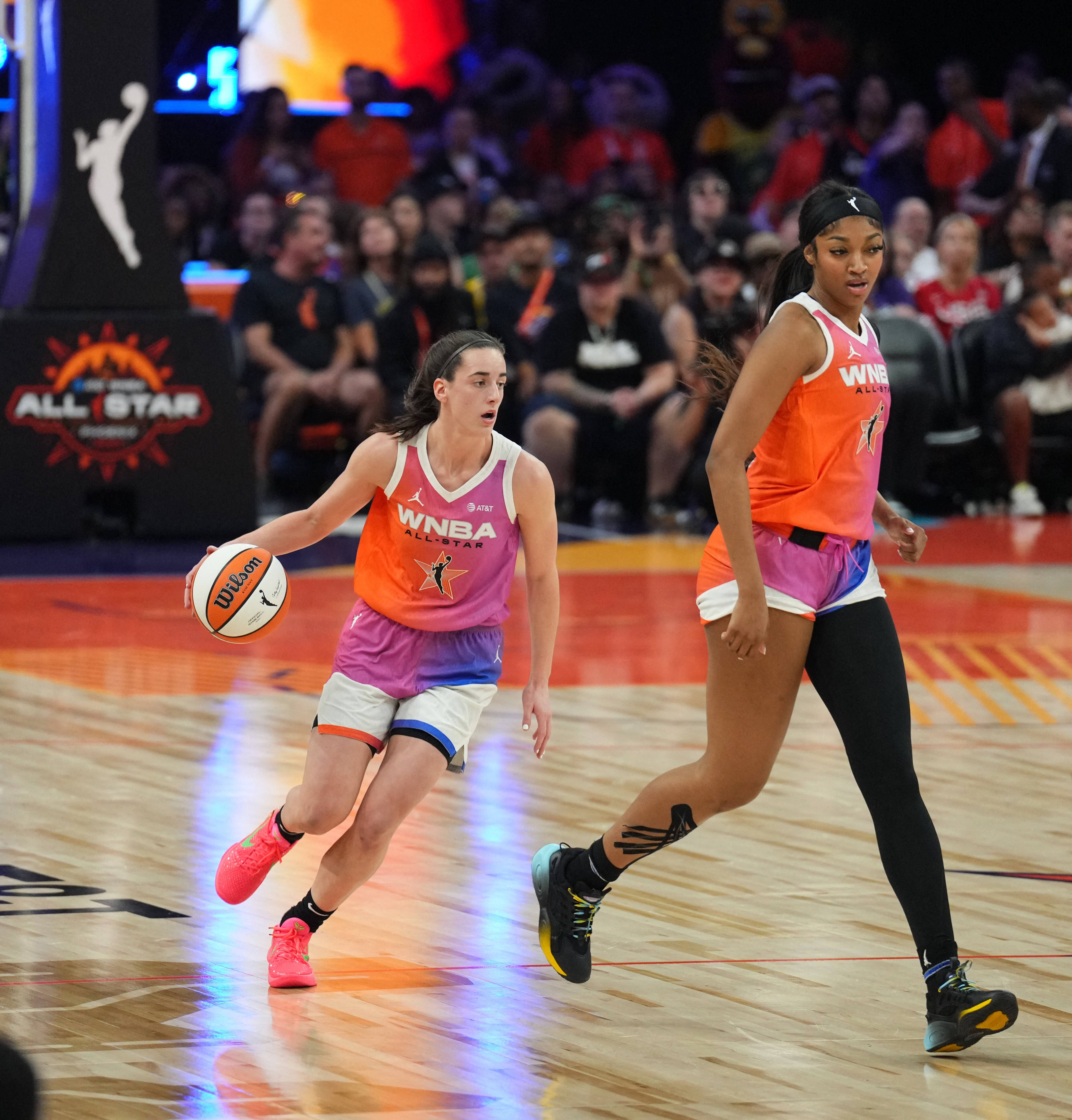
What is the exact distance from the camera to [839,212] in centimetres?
455

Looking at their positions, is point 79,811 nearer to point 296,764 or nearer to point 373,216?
point 296,764

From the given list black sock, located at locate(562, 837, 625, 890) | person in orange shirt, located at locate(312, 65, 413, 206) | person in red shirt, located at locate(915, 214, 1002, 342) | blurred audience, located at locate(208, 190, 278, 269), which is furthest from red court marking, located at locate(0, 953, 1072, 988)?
person in orange shirt, located at locate(312, 65, 413, 206)

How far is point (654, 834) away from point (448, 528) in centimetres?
89

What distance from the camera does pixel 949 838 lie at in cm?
623

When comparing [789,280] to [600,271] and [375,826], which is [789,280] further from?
[600,271]

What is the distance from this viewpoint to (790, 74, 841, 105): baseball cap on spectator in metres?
18.6

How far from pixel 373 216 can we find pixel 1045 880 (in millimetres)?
9945


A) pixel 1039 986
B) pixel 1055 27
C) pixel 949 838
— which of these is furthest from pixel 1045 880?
pixel 1055 27

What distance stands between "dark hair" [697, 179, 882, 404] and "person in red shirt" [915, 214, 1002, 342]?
34.2 ft

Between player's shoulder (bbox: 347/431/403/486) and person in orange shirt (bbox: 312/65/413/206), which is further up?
person in orange shirt (bbox: 312/65/413/206)

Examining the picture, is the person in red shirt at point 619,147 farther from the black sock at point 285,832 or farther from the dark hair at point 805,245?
the black sock at point 285,832

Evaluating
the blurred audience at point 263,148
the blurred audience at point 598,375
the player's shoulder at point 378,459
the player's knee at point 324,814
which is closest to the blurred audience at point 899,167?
the blurred audience at point 598,375

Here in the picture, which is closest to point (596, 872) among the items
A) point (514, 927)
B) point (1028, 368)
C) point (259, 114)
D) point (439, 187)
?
point (514, 927)

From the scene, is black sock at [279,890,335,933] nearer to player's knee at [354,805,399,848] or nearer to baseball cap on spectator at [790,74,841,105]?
player's knee at [354,805,399,848]
